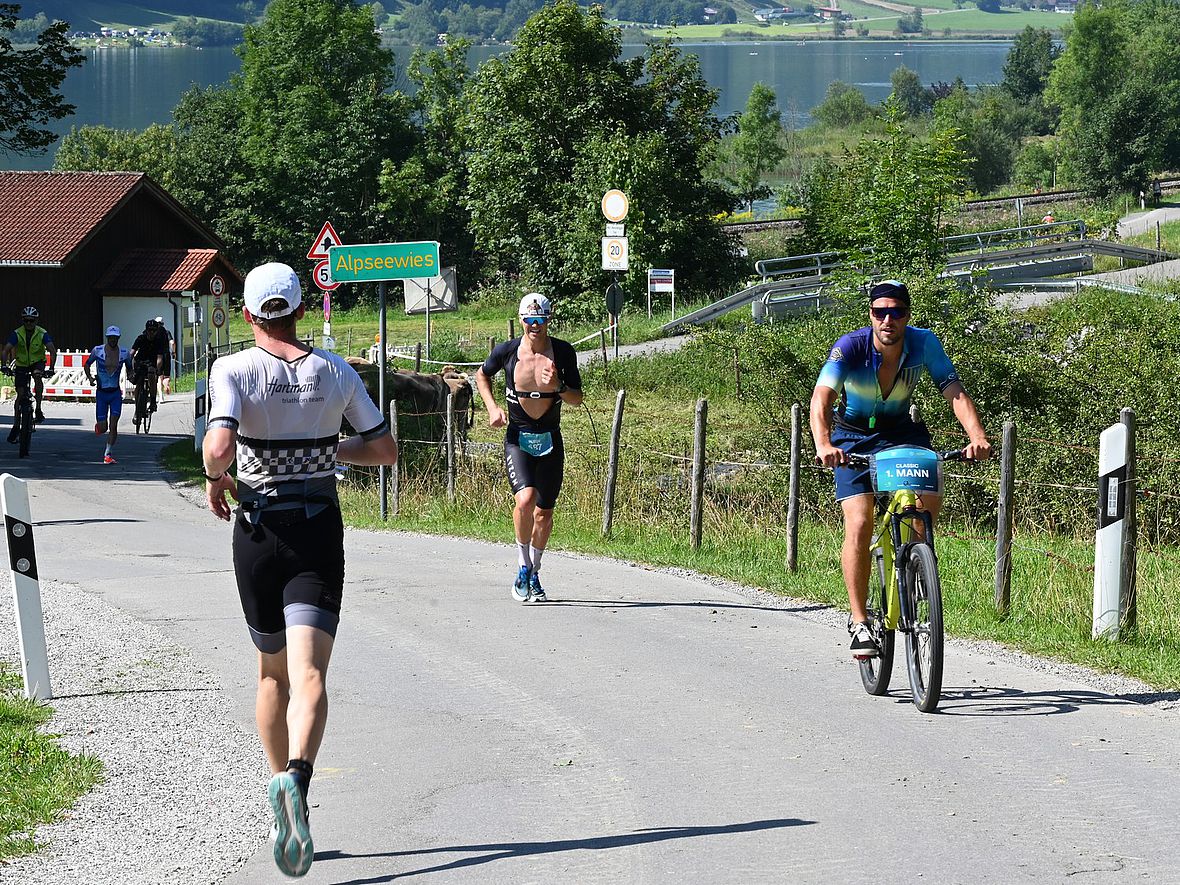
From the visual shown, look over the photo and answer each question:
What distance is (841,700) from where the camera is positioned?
7.59 metres

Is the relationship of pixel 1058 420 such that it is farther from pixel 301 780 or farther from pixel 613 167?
pixel 613 167

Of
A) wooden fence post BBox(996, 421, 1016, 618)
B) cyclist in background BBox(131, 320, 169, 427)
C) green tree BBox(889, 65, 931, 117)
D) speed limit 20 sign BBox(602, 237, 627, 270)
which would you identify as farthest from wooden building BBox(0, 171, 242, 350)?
green tree BBox(889, 65, 931, 117)

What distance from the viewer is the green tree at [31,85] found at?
2719cm

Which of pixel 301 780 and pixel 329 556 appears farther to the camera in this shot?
pixel 329 556

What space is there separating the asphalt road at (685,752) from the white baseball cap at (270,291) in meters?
1.86

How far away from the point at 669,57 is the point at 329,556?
53.1 metres

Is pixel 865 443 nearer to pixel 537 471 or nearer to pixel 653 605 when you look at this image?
pixel 653 605

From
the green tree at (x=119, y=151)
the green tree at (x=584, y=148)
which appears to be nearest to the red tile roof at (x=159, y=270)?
→ the green tree at (x=584, y=148)

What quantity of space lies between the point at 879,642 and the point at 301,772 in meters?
3.46

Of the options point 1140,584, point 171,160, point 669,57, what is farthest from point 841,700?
point 171,160

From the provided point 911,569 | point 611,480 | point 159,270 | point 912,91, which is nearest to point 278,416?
point 911,569

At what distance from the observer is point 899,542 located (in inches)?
291

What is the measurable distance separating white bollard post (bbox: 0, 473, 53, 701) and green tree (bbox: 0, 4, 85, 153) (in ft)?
69.0

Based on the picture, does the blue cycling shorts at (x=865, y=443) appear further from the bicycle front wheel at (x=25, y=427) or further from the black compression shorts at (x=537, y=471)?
the bicycle front wheel at (x=25, y=427)
